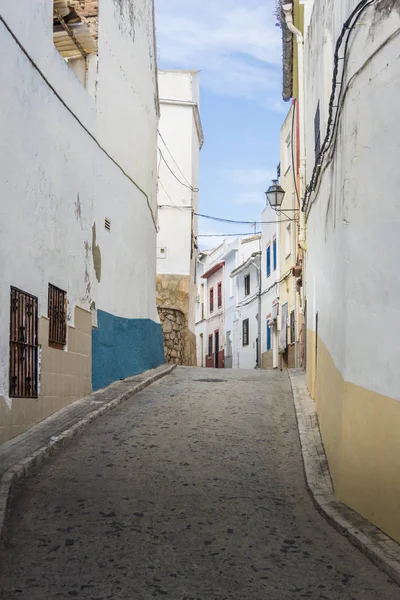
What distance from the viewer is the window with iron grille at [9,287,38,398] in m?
9.15

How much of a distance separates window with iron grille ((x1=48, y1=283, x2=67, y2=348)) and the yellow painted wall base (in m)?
4.29

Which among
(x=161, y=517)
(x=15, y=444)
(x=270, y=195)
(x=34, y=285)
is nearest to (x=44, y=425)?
(x=15, y=444)

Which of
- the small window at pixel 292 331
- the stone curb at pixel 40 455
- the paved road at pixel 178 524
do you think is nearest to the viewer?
the paved road at pixel 178 524

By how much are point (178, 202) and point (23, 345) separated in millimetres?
17538

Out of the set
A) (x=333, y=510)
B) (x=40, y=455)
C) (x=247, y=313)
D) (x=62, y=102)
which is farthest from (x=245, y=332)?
(x=333, y=510)

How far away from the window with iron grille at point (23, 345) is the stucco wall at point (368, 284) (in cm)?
380

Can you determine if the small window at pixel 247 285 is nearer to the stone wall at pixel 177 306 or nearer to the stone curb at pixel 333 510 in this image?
the stone wall at pixel 177 306

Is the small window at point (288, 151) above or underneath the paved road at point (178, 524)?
above

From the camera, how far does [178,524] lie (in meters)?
6.86

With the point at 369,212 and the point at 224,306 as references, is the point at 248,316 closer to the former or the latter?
the point at 224,306

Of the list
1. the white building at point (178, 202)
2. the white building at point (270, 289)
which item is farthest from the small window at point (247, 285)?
the white building at point (178, 202)

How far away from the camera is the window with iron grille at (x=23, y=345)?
30.0ft

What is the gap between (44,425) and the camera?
403 inches

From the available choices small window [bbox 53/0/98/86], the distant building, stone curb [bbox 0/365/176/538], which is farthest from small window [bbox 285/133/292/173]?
the distant building
